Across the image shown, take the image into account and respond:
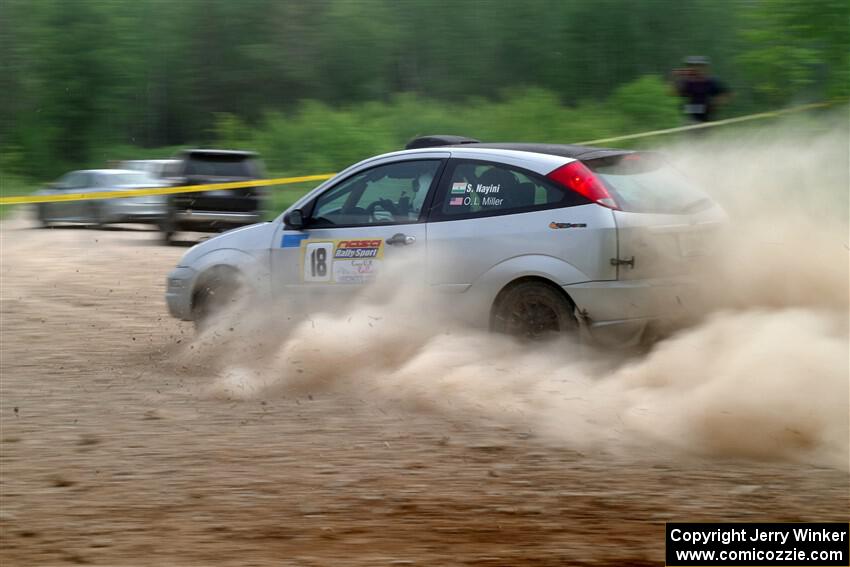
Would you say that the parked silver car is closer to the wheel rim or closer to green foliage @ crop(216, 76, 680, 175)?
green foliage @ crop(216, 76, 680, 175)

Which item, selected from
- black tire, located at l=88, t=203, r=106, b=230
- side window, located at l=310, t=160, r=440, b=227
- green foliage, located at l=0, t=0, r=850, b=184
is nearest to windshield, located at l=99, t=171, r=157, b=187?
black tire, located at l=88, t=203, r=106, b=230

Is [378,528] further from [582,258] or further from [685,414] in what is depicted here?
[582,258]

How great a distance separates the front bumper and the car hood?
0.09 meters

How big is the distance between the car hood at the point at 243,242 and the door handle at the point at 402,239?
1192mm

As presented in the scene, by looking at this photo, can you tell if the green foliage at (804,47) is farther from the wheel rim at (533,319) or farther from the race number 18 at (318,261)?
the race number 18 at (318,261)

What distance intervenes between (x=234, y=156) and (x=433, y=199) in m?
12.0

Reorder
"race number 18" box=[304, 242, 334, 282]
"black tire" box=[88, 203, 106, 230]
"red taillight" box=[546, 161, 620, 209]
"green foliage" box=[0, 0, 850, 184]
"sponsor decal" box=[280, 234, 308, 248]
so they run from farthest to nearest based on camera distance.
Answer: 1. "green foliage" box=[0, 0, 850, 184]
2. "black tire" box=[88, 203, 106, 230]
3. "sponsor decal" box=[280, 234, 308, 248]
4. "race number 18" box=[304, 242, 334, 282]
5. "red taillight" box=[546, 161, 620, 209]

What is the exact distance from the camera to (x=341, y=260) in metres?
8.39

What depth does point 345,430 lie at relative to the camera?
258 inches

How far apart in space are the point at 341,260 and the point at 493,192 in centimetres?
133

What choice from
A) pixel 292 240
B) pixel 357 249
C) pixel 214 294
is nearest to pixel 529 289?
pixel 357 249

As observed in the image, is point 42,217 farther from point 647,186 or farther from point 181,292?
point 647,186

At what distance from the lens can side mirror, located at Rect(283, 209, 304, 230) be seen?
8.66 m

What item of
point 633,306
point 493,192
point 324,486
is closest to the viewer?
point 324,486
